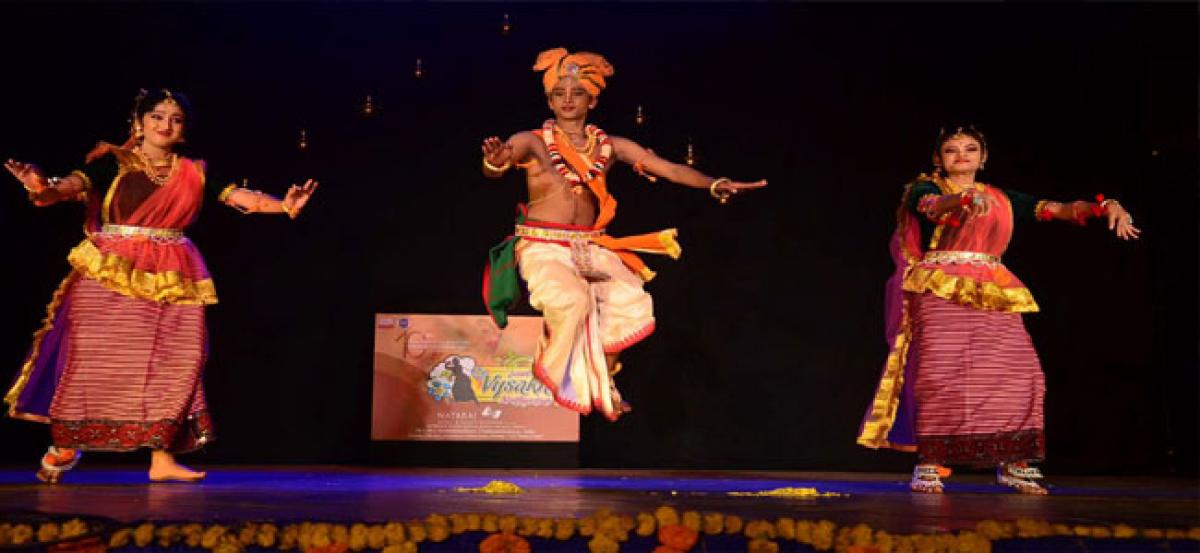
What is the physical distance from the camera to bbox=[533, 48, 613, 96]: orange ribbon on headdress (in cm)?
493

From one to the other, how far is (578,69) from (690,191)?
173 cm

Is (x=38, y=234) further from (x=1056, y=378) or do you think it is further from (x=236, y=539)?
(x=1056, y=378)

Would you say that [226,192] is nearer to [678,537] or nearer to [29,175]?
[29,175]

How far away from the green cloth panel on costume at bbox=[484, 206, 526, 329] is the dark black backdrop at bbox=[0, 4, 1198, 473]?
1.49 m

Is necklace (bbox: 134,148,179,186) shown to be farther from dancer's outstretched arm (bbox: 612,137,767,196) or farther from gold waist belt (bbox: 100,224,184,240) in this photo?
dancer's outstretched arm (bbox: 612,137,767,196)

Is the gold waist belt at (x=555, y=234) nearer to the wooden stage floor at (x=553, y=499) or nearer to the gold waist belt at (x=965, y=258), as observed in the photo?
the wooden stage floor at (x=553, y=499)

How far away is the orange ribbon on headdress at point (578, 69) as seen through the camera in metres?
4.93

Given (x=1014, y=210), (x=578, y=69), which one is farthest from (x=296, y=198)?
(x=1014, y=210)

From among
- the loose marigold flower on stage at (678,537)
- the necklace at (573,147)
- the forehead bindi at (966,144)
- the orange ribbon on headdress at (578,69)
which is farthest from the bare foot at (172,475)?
the forehead bindi at (966,144)

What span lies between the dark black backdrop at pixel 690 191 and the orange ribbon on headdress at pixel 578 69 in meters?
1.39

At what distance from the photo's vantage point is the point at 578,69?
16.2 feet

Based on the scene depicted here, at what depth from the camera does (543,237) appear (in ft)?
15.8

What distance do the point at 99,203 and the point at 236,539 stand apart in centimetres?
227

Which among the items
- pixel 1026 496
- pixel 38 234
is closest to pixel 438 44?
pixel 38 234
